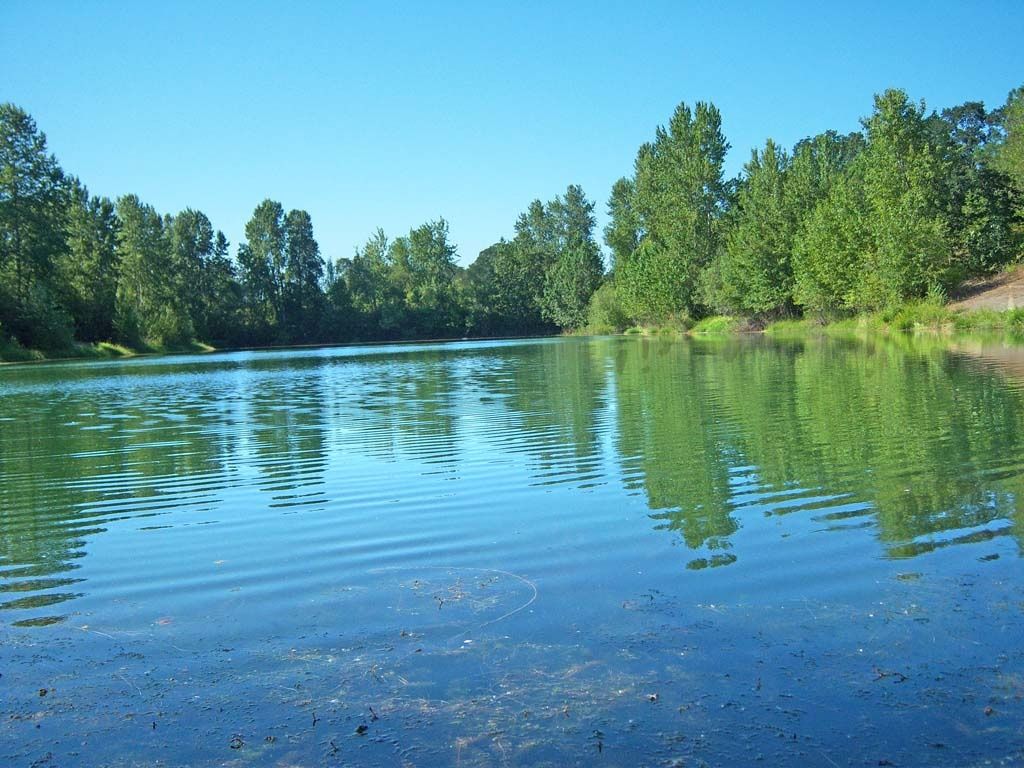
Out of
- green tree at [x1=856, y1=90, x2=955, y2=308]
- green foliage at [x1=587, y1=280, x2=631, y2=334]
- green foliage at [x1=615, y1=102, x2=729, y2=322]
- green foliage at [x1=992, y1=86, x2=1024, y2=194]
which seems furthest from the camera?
green foliage at [x1=587, y1=280, x2=631, y2=334]

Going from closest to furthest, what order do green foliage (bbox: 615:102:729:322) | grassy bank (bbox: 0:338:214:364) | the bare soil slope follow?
1. the bare soil slope
2. grassy bank (bbox: 0:338:214:364)
3. green foliage (bbox: 615:102:729:322)

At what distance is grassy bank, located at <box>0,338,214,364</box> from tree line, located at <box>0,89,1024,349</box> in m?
0.94

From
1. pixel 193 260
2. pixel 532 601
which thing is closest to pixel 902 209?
pixel 532 601

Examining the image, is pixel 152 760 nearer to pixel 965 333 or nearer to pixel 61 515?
pixel 61 515

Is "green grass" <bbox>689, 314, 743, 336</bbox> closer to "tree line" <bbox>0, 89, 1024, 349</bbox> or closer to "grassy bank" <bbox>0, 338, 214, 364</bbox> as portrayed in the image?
"tree line" <bbox>0, 89, 1024, 349</bbox>

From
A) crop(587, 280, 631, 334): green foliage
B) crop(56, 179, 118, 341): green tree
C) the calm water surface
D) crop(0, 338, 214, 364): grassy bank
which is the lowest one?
the calm water surface

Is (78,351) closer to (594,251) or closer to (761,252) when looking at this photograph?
(761,252)

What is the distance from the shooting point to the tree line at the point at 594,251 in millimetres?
61375

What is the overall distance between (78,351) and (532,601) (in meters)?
85.1

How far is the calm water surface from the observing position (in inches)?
186

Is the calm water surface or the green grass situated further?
the green grass

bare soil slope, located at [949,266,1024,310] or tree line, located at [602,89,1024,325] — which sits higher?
tree line, located at [602,89,1024,325]

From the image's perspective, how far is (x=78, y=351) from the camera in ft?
267

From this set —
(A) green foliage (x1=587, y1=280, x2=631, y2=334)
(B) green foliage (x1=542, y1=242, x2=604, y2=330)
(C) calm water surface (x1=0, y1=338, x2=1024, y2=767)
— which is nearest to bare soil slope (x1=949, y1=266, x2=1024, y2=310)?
(C) calm water surface (x1=0, y1=338, x2=1024, y2=767)
